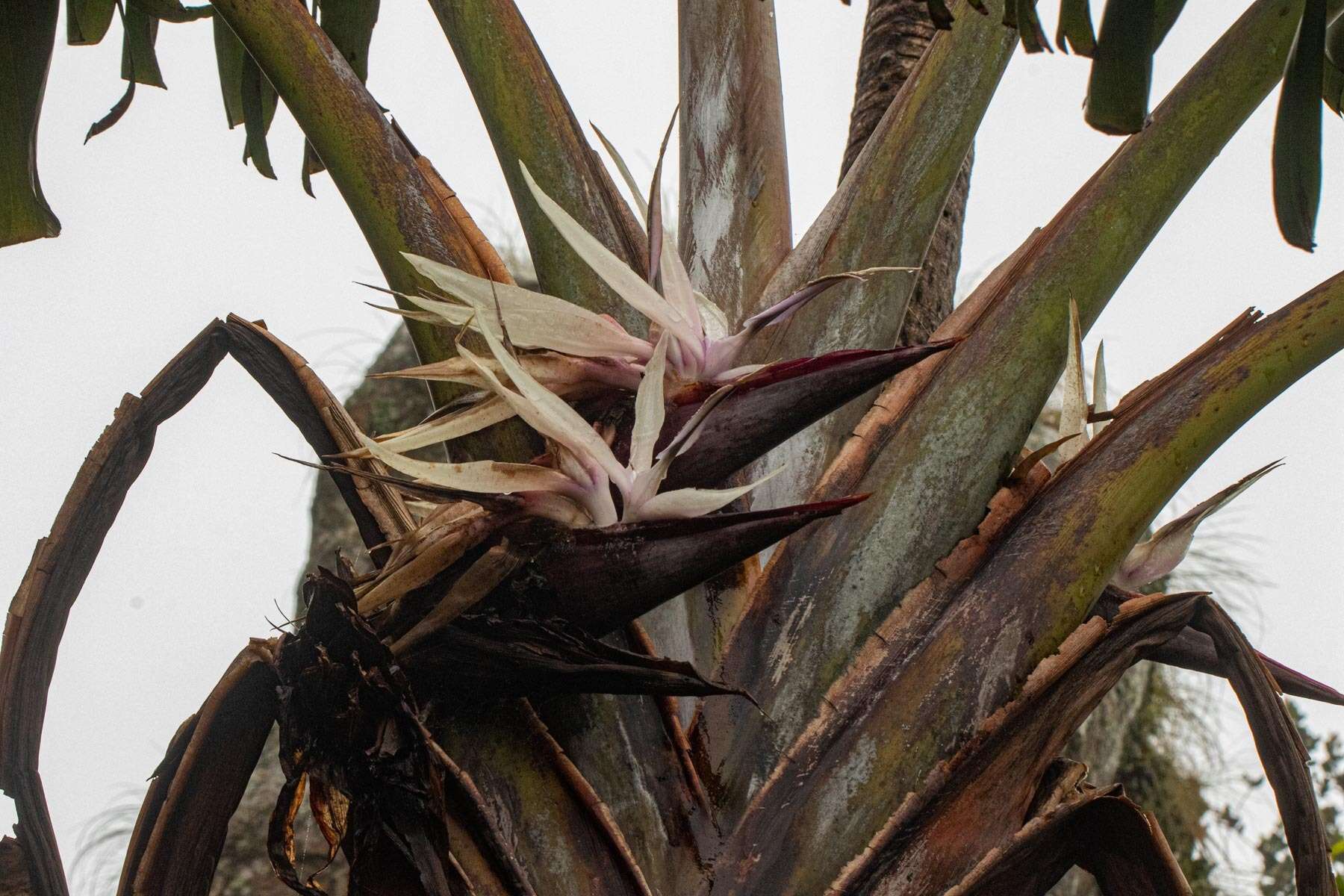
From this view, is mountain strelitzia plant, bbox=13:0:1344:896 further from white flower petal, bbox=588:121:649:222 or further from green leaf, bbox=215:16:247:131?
green leaf, bbox=215:16:247:131

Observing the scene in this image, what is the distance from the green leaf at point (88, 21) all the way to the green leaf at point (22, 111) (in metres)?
0.26

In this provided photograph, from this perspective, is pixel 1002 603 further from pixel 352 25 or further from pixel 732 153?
pixel 352 25

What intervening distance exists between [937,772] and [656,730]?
18 centimetres

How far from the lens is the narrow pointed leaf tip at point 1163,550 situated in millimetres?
862

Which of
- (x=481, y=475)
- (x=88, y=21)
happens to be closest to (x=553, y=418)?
(x=481, y=475)

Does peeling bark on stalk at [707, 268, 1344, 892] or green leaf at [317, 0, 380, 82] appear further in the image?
green leaf at [317, 0, 380, 82]

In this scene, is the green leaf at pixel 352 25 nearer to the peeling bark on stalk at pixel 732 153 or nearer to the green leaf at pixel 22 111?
the green leaf at pixel 22 111

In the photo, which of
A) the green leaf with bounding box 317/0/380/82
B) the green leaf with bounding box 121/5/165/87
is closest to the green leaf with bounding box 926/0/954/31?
the green leaf with bounding box 317/0/380/82

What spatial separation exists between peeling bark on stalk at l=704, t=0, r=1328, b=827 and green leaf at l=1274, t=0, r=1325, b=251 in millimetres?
56

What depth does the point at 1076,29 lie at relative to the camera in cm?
84

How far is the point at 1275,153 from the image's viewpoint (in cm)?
A: 89

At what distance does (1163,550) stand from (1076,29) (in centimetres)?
40

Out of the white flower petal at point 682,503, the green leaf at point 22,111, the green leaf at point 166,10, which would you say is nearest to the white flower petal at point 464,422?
the white flower petal at point 682,503

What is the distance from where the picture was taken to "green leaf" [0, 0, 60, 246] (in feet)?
3.61
